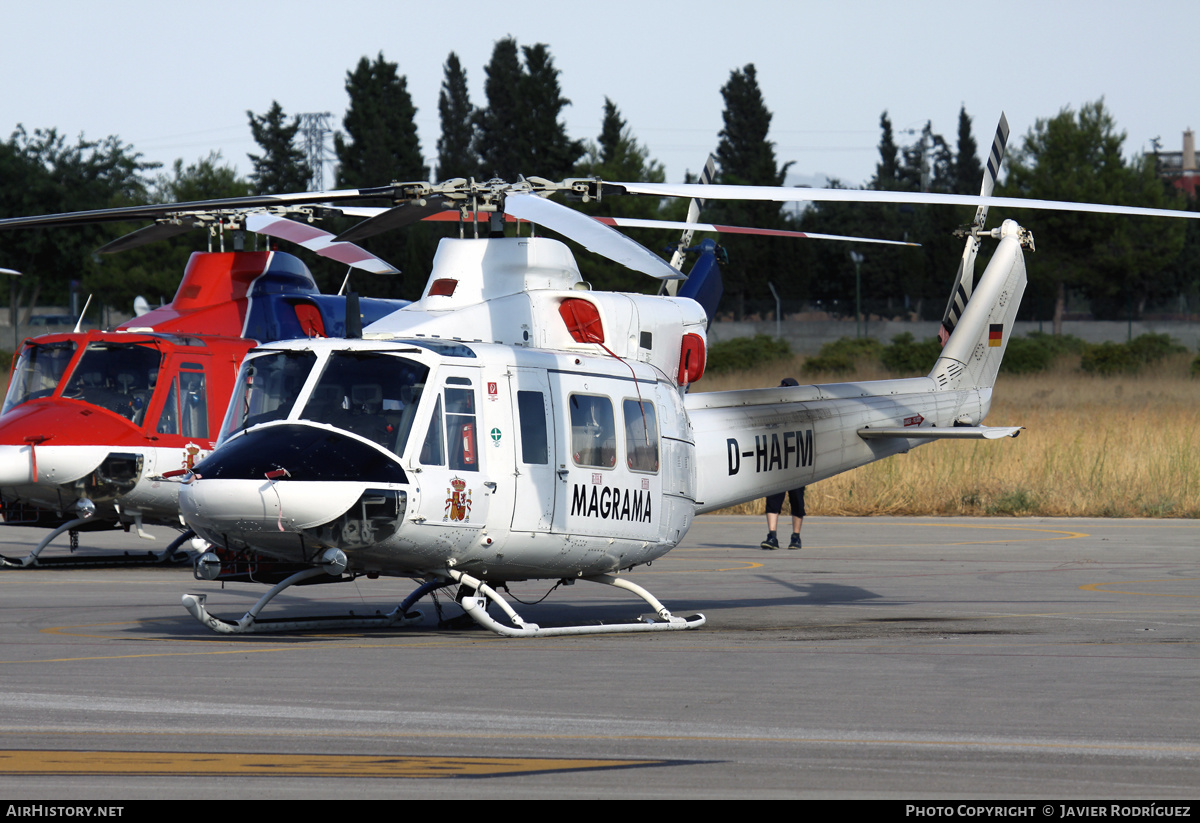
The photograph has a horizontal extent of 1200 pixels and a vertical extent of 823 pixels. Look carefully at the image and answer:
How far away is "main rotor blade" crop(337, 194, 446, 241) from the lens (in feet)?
35.4

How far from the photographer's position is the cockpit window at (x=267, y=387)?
33.3 ft

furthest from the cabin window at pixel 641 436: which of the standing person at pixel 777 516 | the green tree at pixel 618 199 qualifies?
the green tree at pixel 618 199

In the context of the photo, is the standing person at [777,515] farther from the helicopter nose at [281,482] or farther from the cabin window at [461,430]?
the helicopter nose at [281,482]

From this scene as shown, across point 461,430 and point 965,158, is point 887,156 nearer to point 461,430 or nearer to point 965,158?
point 965,158

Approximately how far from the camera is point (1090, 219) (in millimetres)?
58781

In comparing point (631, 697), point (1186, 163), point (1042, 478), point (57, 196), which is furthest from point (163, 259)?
point (1186, 163)

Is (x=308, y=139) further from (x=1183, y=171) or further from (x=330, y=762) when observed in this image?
(x=330, y=762)

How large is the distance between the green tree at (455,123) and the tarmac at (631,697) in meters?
69.9

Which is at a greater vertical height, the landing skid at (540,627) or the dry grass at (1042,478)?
the landing skid at (540,627)

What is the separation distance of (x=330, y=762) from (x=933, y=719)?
3.16m

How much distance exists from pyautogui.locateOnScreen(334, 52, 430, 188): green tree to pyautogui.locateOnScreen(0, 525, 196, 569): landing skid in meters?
50.7

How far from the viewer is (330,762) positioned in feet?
20.6

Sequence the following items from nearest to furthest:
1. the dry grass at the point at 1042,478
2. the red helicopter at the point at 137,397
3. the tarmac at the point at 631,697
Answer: the tarmac at the point at 631,697 → the red helicopter at the point at 137,397 → the dry grass at the point at 1042,478
